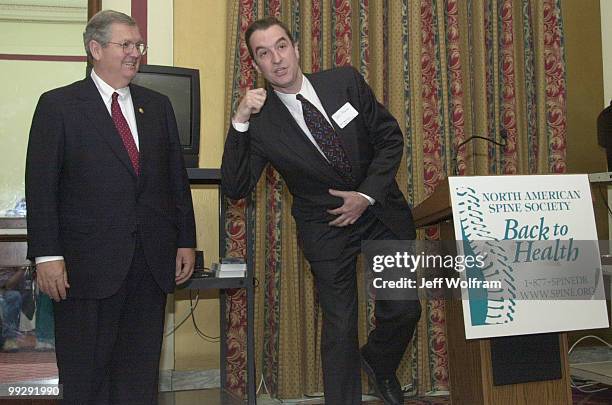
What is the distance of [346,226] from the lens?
92.9 inches

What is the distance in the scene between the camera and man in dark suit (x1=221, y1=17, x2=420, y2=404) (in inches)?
89.7

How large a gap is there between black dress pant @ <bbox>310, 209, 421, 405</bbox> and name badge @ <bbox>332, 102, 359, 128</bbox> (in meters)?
0.36

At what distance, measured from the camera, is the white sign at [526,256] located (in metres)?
2.04

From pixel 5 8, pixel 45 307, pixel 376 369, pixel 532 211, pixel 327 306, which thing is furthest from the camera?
pixel 5 8

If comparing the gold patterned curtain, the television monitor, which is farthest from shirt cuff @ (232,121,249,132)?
the gold patterned curtain

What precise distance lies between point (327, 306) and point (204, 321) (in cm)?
132

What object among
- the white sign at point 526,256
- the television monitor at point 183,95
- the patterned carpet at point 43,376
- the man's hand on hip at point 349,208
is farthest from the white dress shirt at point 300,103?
the patterned carpet at point 43,376

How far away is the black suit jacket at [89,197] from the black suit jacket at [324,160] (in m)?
0.39

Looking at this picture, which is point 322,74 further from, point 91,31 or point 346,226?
point 91,31

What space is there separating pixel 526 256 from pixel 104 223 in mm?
1409

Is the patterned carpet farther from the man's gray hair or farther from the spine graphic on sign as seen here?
the man's gray hair

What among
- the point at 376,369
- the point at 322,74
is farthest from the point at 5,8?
the point at 376,369

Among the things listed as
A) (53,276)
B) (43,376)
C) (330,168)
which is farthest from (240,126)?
(43,376)

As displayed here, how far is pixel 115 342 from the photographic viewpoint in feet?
6.95
